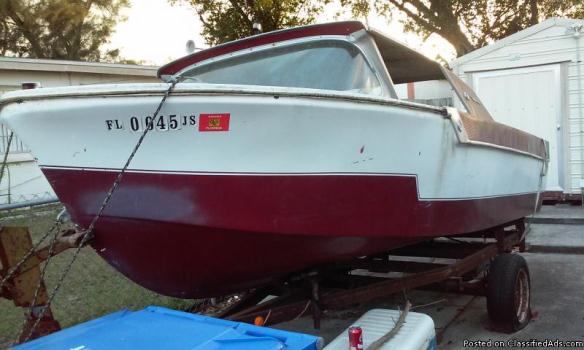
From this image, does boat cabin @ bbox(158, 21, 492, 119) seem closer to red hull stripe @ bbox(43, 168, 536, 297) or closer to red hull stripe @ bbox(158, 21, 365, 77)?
red hull stripe @ bbox(158, 21, 365, 77)

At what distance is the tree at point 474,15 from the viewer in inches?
669

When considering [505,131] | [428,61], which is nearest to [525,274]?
[505,131]

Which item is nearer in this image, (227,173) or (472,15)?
(227,173)

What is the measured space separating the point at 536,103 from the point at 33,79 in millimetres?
11566

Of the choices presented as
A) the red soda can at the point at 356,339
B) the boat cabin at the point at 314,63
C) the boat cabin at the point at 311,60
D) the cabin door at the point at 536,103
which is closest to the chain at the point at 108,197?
the boat cabin at the point at 314,63

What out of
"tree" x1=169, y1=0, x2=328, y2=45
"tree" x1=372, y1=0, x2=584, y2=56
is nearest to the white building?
"tree" x1=169, y1=0, x2=328, y2=45

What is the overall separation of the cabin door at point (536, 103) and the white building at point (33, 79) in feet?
25.8

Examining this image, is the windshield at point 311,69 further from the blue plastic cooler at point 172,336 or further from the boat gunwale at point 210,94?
the blue plastic cooler at point 172,336

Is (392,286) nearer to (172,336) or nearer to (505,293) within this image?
(505,293)

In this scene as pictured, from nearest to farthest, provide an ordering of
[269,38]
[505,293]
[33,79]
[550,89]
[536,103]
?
[269,38], [505,293], [550,89], [536,103], [33,79]

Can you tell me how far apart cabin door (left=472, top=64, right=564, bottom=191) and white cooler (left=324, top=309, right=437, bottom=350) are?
23.4 ft

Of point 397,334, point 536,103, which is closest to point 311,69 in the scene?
point 397,334

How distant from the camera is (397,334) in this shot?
2.80 m

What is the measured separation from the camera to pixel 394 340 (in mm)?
2723
